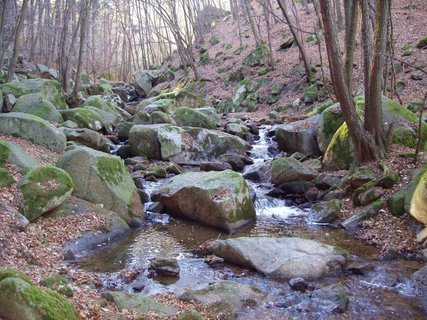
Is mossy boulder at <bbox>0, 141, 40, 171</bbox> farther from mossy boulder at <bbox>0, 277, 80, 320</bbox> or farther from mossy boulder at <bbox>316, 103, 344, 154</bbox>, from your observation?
mossy boulder at <bbox>316, 103, 344, 154</bbox>

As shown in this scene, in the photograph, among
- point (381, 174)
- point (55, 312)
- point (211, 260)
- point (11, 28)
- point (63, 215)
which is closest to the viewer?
point (55, 312)

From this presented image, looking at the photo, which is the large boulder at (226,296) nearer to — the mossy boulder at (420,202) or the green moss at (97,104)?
the mossy boulder at (420,202)

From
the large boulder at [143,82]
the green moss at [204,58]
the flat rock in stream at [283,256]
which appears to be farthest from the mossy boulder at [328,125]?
→ the large boulder at [143,82]

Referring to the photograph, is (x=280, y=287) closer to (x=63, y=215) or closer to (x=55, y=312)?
(x=55, y=312)

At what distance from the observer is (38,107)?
1662 centimetres

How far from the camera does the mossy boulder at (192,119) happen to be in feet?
62.1

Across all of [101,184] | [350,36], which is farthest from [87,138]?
[350,36]

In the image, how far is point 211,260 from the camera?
803cm

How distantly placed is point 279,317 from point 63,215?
504cm

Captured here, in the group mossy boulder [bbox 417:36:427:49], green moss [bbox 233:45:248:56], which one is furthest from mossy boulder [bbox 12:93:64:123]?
green moss [bbox 233:45:248:56]

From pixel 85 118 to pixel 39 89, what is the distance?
2.59 meters

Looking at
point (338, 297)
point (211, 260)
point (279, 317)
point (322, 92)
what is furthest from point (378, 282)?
point (322, 92)

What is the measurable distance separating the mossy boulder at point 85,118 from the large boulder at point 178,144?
99.5 inches

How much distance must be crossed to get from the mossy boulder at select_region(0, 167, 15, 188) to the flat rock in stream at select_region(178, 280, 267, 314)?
4601 mm
